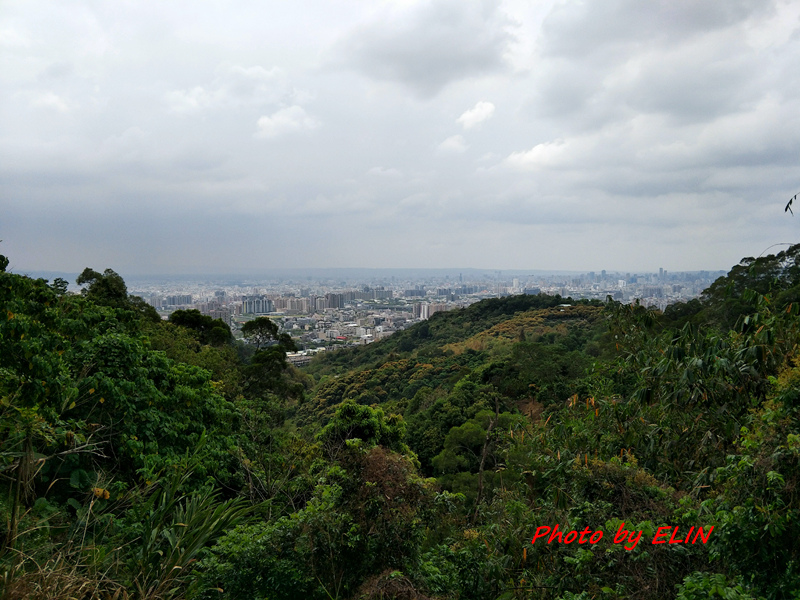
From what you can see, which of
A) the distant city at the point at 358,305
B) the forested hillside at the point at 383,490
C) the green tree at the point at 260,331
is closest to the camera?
the forested hillside at the point at 383,490

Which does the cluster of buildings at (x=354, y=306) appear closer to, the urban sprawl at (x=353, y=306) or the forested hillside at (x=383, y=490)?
the urban sprawl at (x=353, y=306)

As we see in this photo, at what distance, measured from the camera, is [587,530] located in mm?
2934

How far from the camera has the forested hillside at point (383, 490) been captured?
247cm

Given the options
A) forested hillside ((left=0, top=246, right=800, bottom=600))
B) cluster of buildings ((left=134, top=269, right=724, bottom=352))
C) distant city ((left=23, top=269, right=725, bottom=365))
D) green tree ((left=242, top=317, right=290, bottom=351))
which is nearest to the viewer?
forested hillside ((left=0, top=246, right=800, bottom=600))

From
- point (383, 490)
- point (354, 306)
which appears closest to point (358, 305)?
point (354, 306)

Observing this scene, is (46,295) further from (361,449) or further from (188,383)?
(361,449)

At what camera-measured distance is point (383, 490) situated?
3.39 meters

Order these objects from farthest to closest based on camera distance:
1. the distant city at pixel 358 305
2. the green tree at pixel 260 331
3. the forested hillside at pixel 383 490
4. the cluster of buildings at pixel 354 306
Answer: the cluster of buildings at pixel 354 306 < the distant city at pixel 358 305 < the green tree at pixel 260 331 < the forested hillside at pixel 383 490

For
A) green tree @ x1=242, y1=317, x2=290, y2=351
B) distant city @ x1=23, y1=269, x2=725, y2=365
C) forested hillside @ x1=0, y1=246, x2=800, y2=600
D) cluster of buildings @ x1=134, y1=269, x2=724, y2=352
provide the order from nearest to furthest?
forested hillside @ x1=0, y1=246, x2=800, y2=600, green tree @ x1=242, y1=317, x2=290, y2=351, distant city @ x1=23, y1=269, x2=725, y2=365, cluster of buildings @ x1=134, y1=269, x2=724, y2=352

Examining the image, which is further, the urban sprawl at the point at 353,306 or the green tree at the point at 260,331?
the urban sprawl at the point at 353,306

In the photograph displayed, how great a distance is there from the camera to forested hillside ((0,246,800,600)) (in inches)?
97.3

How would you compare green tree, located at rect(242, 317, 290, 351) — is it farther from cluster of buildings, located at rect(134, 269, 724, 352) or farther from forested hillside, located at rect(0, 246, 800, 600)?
cluster of buildings, located at rect(134, 269, 724, 352)

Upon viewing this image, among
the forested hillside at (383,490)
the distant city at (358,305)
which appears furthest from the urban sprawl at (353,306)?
the forested hillside at (383,490)

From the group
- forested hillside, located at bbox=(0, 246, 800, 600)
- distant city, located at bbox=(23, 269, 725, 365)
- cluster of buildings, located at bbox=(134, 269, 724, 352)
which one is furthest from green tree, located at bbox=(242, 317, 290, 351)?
cluster of buildings, located at bbox=(134, 269, 724, 352)
